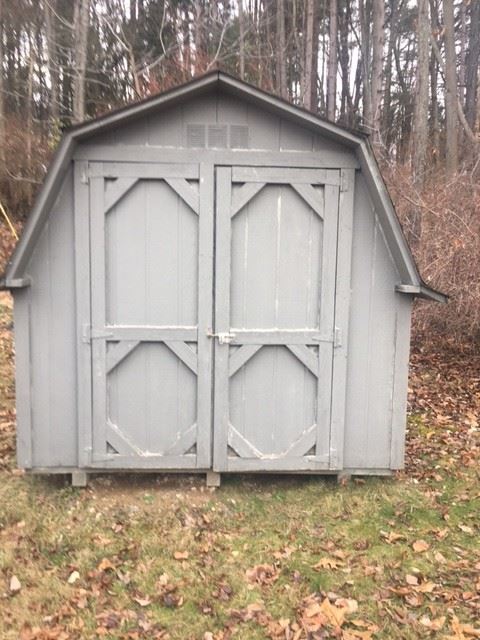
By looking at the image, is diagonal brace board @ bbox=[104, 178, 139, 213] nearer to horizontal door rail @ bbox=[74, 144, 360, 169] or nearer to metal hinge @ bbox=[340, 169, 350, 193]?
horizontal door rail @ bbox=[74, 144, 360, 169]

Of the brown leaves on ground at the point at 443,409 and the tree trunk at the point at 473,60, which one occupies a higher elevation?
the tree trunk at the point at 473,60

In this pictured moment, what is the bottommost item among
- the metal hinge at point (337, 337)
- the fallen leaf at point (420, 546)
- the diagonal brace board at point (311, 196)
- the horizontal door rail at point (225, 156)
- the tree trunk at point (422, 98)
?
the fallen leaf at point (420, 546)

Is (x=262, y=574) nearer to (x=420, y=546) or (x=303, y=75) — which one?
(x=420, y=546)

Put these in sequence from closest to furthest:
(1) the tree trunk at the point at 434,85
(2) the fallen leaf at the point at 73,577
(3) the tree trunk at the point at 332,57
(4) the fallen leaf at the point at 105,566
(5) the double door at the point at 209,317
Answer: (2) the fallen leaf at the point at 73,577
(4) the fallen leaf at the point at 105,566
(5) the double door at the point at 209,317
(1) the tree trunk at the point at 434,85
(3) the tree trunk at the point at 332,57

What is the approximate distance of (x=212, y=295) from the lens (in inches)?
186

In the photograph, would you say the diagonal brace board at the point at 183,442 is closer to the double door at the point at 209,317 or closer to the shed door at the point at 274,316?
the double door at the point at 209,317

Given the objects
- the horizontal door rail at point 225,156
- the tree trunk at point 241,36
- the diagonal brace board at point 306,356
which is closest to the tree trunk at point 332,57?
the tree trunk at point 241,36

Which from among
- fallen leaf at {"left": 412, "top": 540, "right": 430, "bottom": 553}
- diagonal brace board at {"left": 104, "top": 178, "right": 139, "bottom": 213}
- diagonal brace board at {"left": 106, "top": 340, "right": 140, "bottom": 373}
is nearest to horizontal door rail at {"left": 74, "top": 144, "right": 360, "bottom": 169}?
diagonal brace board at {"left": 104, "top": 178, "right": 139, "bottom": 213}

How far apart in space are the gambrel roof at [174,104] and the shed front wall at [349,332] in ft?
0.31

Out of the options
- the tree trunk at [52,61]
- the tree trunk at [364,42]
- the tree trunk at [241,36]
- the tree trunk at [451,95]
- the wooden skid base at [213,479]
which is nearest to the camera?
the wooden skid base at [213,479]

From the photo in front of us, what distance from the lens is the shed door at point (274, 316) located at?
4.66 m

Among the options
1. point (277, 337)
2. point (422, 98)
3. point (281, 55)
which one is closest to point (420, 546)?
point (277, 337)

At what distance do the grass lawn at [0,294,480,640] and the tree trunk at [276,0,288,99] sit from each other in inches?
571

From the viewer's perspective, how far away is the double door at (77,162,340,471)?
4629mm
